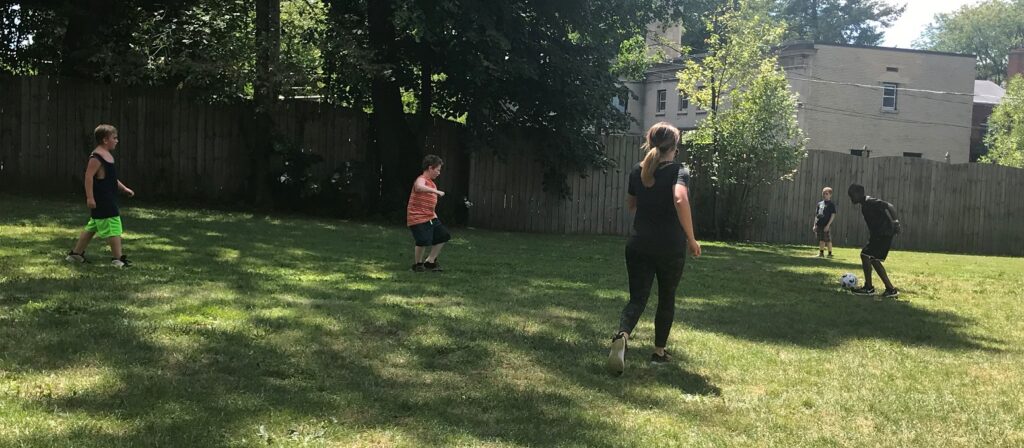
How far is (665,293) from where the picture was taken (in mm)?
6254

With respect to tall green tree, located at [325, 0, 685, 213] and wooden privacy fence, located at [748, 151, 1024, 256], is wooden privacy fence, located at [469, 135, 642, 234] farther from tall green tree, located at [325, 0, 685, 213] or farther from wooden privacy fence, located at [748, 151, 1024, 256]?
wooden privacy fence, located at [748, 151, 1024, 256]

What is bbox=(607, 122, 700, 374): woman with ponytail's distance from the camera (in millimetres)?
6027

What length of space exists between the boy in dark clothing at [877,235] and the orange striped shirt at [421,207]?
16.9ft

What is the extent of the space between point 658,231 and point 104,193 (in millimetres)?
6085

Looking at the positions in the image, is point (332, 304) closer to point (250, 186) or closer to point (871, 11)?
point (250, 186)

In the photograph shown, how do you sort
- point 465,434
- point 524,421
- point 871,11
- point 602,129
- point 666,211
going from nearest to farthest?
point 465,434 < point 524,421 < point 666,211 < point 602,129 < point 871,11

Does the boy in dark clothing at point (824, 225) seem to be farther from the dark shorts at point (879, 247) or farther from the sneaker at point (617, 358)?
the sneaker at point (617, 358)

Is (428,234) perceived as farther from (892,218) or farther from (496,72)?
(496,72)

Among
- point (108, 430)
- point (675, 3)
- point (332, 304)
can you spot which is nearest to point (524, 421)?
point (108, 430)

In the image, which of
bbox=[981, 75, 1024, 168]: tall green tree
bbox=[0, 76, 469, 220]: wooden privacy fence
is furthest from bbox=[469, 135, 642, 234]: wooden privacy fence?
bbox=[981, 75, 1024, 168]: tall green tree

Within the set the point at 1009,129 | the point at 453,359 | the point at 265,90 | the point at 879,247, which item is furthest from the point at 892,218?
the point at 1009,129

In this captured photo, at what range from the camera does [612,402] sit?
16.9 feet

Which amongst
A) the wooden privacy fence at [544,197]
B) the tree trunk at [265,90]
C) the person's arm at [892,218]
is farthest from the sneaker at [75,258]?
the wooden privacy fence at [544,197]

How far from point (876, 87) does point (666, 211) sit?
123ft
